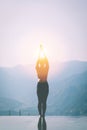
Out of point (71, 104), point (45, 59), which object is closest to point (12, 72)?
point (71, 104)

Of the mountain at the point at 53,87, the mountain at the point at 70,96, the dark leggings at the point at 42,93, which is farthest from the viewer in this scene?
the mountain at the point at 53,87

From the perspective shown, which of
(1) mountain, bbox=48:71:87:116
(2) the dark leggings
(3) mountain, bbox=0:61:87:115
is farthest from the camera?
(3) mountain, bbox=0:61:87:115

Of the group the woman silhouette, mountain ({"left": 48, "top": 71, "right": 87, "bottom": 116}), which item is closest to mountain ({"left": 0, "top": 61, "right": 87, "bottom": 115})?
mountain ({"left": 48, "top": 71, "right": 87, "bottom": 116})

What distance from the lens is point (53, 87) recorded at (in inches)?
1062

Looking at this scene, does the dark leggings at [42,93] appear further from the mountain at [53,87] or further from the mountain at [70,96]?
the mountain at [53,87]

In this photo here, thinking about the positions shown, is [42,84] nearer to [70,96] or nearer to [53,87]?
[70,96]

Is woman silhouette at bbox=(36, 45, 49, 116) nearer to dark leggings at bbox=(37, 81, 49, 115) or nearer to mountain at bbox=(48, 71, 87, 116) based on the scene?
dark leggings at bbox=(37, 81, 49, 115)

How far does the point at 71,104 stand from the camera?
22.4 meters

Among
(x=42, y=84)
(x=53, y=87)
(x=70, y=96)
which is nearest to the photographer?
(x=42, y=84)

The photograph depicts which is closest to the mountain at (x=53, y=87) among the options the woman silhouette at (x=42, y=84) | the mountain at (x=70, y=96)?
the mountain at (x=70, y=96)

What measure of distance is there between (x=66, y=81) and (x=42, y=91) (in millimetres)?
21670

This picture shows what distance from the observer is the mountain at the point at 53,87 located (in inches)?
907

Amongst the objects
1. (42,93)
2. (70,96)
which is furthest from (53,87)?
(42,93)

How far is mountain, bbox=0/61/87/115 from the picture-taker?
23047 millimetres
